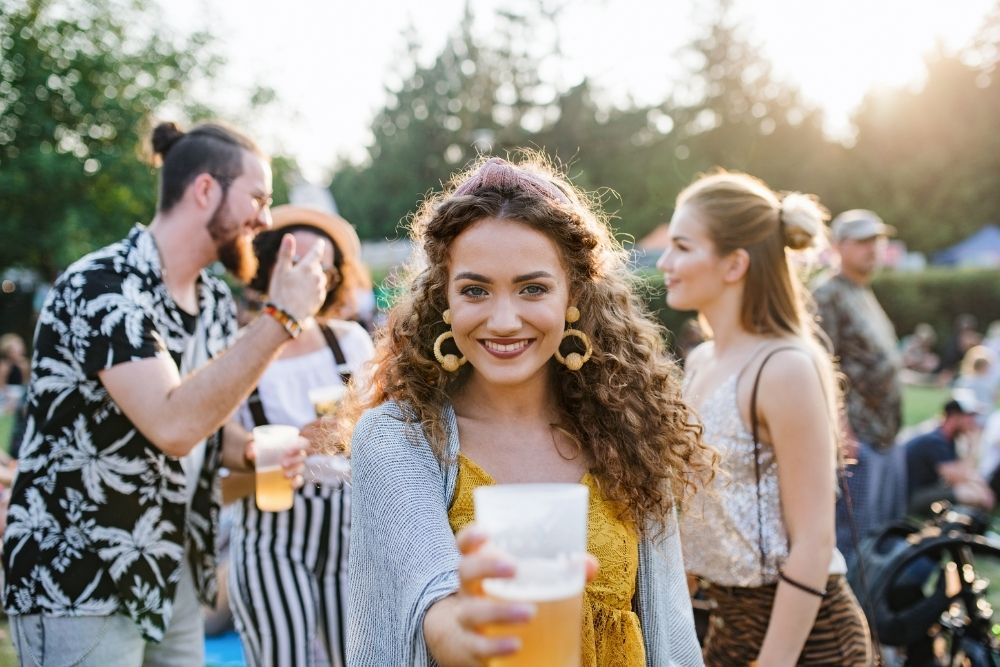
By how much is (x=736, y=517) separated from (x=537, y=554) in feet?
5.28

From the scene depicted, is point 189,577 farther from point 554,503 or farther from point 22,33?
point 22,33

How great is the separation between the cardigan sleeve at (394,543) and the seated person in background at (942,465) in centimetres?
623

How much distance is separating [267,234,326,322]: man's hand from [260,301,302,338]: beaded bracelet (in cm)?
1

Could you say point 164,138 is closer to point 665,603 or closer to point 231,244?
point 231,244

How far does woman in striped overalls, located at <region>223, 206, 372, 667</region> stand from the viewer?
3.31 m

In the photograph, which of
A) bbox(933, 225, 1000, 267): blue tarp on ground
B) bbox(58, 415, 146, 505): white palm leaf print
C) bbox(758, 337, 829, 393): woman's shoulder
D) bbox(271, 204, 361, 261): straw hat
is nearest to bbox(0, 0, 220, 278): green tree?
bbox(271, 204, 361, 261): straw hat

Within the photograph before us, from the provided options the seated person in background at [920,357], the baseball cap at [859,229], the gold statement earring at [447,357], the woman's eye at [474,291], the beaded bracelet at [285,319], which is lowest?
the gold statement earring at [447,357]

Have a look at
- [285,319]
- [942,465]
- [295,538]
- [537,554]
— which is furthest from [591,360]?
[942,465]

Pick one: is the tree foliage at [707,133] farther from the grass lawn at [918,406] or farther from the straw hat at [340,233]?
the straw hat at [340,233]

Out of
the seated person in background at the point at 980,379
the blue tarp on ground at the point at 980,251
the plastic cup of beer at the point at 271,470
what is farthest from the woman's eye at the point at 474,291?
the blue tarp on ground at the point at 980,251

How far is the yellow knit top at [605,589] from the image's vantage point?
1.78 metres

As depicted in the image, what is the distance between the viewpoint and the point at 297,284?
286 centimetres

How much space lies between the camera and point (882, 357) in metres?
5.86

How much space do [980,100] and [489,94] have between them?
2563 cm
